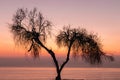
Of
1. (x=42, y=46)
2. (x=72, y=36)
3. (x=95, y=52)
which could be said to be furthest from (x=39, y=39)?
(x=95, y=52)

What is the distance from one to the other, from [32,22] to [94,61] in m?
9.48

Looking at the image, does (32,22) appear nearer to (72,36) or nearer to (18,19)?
(18,19)

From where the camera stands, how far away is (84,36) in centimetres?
4519

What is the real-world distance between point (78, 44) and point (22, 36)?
7637 millimetres

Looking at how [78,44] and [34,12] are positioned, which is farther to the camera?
[78,44]

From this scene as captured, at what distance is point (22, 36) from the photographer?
43094 mm

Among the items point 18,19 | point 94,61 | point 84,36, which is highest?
point 18,19

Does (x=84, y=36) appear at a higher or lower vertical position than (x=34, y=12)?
lower

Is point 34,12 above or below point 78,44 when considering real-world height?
above

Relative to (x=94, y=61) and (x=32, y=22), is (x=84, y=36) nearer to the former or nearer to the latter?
(x=94, y=61)

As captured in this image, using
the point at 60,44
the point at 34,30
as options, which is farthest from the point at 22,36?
the point at 60,44

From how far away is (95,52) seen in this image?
149 ft

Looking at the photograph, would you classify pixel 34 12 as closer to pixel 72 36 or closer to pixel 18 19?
pixel 18 19

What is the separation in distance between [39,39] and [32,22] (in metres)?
2.41
